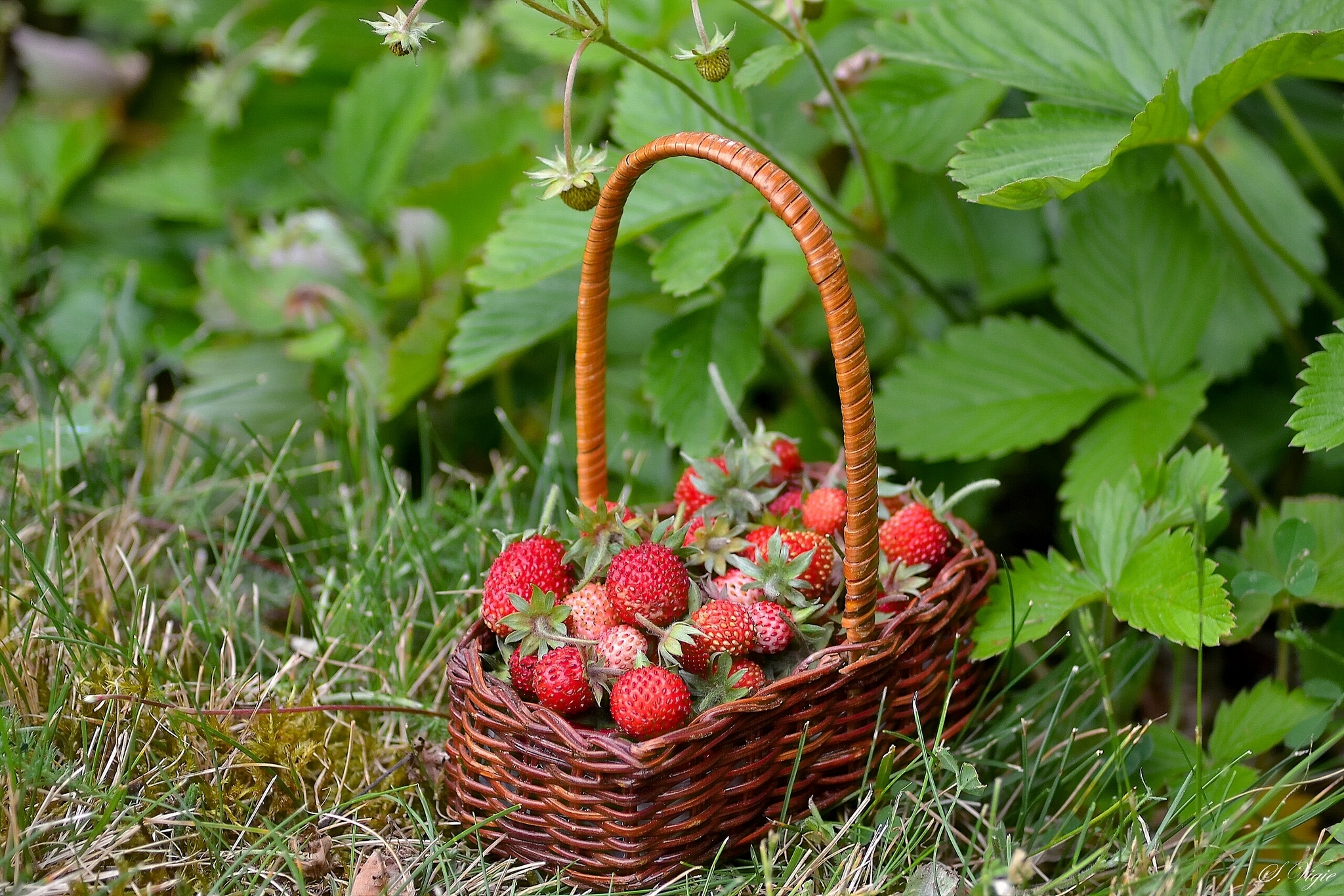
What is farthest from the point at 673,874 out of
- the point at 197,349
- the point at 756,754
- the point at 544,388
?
the point at 197,349

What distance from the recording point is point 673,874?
37.5 inches

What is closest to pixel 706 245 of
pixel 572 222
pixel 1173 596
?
pixel 572 222

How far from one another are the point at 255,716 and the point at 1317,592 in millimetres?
1109

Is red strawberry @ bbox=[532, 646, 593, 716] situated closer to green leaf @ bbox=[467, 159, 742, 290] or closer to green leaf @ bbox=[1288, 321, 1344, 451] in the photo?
green leaf @ bbox=[467, 159, 742, 290]

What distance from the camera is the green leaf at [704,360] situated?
1344mm

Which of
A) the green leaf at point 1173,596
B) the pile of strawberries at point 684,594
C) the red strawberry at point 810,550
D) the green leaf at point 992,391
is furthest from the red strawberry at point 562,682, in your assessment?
the green leaf at point 992,391

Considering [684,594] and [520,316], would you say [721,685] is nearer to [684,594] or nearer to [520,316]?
[684,594]

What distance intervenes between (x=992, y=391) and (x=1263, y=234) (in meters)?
0.37

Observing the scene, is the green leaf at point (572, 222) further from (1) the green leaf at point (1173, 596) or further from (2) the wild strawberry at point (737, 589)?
(1) the green leaf at point (1173, 596)

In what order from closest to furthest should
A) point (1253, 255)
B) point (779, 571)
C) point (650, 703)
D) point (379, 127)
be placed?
point (650, 703) → point (779, 571) → point (1253, 255) → point (379, 127)

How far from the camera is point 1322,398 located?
1.01 metres

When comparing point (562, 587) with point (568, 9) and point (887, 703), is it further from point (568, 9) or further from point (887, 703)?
point (568, 9)

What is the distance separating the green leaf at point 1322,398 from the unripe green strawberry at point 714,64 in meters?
0.60

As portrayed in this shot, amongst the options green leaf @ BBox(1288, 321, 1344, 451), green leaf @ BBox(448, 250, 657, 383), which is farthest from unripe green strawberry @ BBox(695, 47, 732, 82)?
green leaf @ BBox(1288, 321, 1344, 451)
